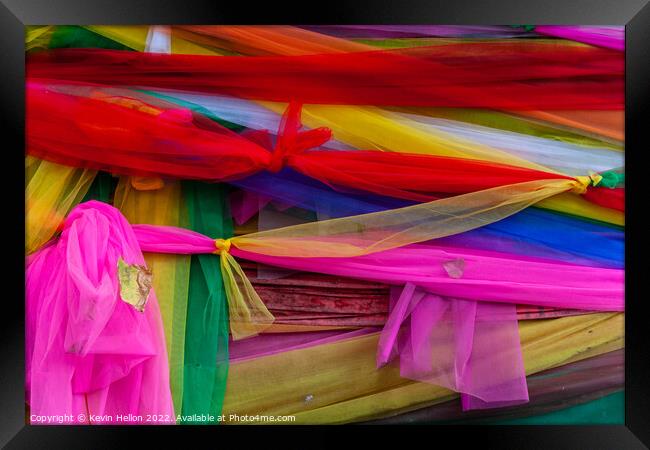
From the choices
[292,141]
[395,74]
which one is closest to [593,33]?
[395,74]

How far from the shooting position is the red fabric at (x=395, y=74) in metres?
1.64

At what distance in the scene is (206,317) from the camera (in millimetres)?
1649

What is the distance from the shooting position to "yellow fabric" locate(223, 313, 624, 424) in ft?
5.45

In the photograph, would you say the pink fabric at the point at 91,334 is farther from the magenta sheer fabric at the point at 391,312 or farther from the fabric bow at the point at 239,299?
the fabric bow at the point at 239,299

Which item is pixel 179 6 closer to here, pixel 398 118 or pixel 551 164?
pixel 398 118

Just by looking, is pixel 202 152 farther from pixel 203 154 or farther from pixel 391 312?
pixel 391 312

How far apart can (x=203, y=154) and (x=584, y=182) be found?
0.97 metres

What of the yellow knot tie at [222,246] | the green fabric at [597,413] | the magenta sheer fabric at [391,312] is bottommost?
the green fabric at [597,413]

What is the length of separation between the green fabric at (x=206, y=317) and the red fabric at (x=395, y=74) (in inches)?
11.4

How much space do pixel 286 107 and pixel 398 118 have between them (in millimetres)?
288

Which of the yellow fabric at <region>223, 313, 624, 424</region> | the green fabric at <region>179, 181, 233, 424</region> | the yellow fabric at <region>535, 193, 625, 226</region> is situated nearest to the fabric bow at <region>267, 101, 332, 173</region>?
the green fabric at <region>179, 181, 233, 424</region>

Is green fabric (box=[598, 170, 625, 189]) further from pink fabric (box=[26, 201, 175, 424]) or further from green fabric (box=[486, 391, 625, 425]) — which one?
pink fabric (box=[26, 201, 175, 424])

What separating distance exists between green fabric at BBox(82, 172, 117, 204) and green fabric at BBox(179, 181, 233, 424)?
0.19 m

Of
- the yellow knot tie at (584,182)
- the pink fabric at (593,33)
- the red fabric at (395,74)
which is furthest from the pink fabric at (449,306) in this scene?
the pink fabric at (593,33)
